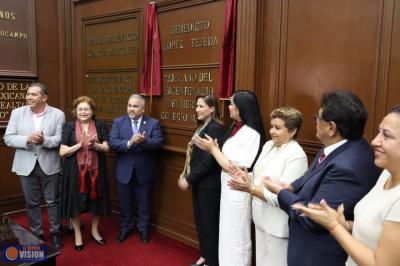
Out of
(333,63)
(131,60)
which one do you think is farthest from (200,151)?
(131,60)

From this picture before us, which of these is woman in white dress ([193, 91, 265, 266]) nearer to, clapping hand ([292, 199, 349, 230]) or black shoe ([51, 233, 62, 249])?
clapping hand ([292, 199, 349, 230])

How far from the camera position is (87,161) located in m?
3.54

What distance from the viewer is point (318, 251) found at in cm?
167

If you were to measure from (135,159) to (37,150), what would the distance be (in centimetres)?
94

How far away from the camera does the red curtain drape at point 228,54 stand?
318 centimetres

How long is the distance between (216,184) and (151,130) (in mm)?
1062

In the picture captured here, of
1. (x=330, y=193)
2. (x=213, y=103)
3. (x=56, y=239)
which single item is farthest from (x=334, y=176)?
(x=56, y=239)

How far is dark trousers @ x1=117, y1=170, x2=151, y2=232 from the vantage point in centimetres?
377

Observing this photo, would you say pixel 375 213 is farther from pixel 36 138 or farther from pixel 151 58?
pixel 151 58

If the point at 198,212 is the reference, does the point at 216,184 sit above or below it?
above

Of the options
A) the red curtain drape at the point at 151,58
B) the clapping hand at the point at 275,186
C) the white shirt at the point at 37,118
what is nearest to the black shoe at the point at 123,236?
the white shirt at the point at 37,118

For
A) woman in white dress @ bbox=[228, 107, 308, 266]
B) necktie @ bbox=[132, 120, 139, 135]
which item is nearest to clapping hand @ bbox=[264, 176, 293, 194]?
woman in white dress @ bbox=[228, 107, 308, 266]

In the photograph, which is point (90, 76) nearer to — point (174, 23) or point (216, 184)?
point (174, 23)

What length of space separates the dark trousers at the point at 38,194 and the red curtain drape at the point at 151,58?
52.6 inches
